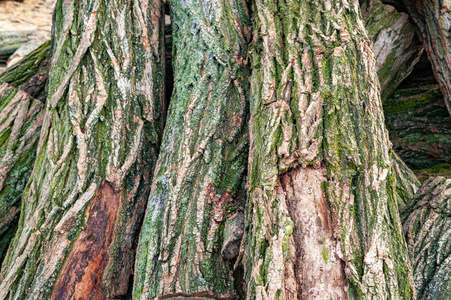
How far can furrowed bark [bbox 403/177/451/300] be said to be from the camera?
1475 millimetres

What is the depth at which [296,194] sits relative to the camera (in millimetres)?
1396

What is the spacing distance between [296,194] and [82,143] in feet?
3.29

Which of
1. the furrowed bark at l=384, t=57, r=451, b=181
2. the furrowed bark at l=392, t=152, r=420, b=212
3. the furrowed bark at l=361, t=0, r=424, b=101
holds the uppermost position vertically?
the furrowed bark at l=361, t=0, r=424, b=101

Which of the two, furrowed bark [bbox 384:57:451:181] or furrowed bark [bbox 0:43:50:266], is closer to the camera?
furrowed bark [bbox 0:43:50:266]

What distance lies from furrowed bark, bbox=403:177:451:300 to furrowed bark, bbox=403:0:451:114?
2.83 feet

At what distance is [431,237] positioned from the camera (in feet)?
5.26

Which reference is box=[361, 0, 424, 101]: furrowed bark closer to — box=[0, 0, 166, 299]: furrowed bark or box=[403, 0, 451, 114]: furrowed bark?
box=[403, 0, 451, 114]: furrowed bark

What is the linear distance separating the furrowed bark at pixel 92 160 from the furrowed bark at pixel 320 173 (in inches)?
24.1

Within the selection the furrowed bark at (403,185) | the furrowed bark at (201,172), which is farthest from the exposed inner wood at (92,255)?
the furrowed bark at (403,185)

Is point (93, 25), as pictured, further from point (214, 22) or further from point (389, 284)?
point (389, 284)

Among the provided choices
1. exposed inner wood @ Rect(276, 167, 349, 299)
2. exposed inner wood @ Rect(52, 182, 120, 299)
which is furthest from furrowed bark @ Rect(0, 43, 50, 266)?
exposed inner wood @ Rect(276, 167, 349, 299)

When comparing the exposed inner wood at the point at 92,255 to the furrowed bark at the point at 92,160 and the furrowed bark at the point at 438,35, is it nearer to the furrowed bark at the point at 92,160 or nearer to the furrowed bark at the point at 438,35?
the furrowed bark at the point at 92,160

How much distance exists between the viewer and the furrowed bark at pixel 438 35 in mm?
2258

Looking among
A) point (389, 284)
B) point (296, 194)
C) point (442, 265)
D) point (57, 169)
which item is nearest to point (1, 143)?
point (57, 169)
